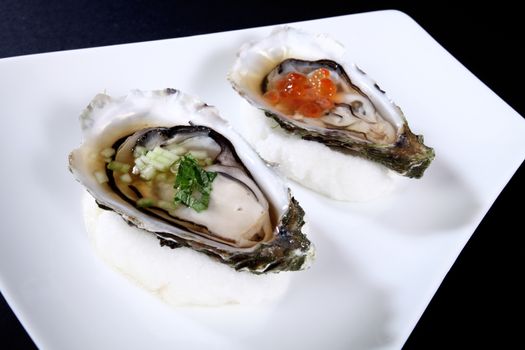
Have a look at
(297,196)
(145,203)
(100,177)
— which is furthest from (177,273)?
(297,196)

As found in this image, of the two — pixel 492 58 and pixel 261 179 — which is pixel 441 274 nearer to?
pixel 261 179

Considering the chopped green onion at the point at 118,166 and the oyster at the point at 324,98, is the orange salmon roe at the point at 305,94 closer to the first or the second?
the oyster at the point at 324,98

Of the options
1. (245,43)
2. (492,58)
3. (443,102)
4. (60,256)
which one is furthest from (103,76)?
(492,58)

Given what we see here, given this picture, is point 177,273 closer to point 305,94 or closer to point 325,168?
point 325,168

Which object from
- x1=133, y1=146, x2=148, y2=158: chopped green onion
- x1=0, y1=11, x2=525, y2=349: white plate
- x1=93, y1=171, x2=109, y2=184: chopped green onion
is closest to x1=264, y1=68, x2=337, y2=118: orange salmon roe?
x1=0, y1=11, x2=525, y2=349: white plate

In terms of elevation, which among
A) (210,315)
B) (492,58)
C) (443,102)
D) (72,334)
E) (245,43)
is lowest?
(72,334)

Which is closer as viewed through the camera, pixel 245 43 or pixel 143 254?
pixel 143 254

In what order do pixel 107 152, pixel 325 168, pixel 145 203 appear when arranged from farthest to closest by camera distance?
1. pixel 325 168
2. pixel 107 152
3. pixel 145 203
